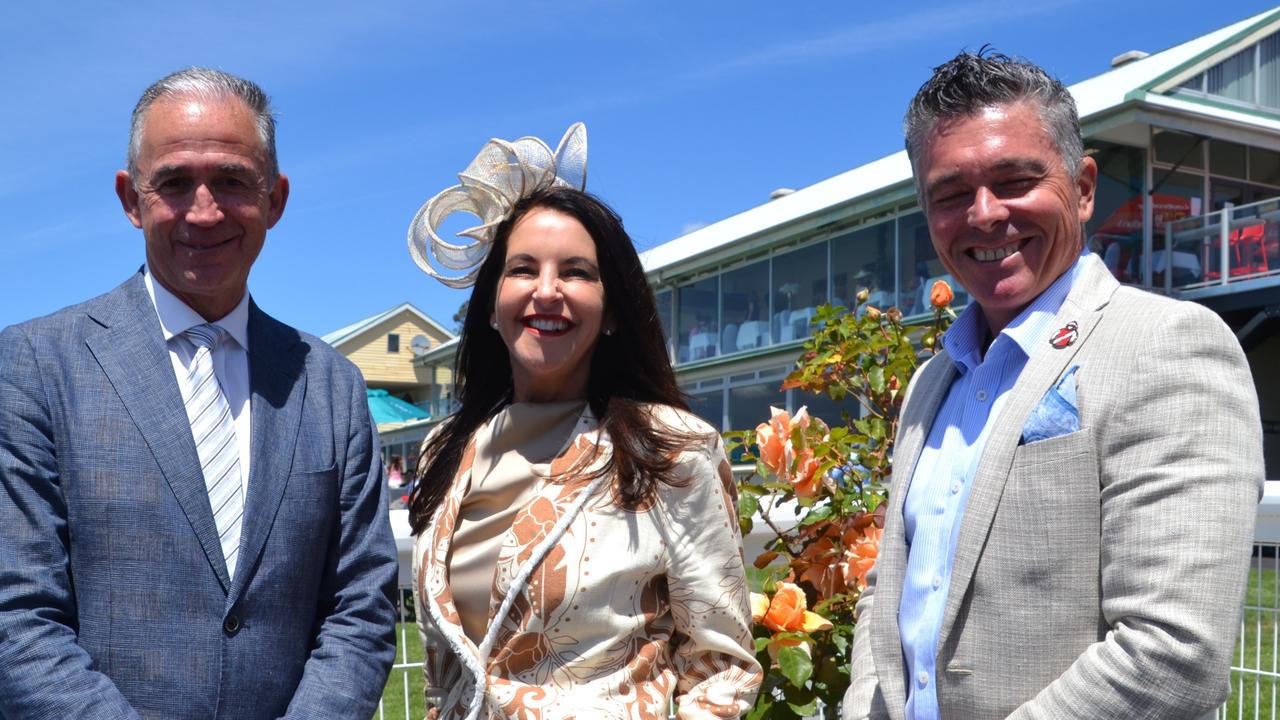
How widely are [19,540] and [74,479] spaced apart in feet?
0.50

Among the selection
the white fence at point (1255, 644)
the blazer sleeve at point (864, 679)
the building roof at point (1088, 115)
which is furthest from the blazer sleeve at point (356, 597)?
the building roof at point (1088, 115)

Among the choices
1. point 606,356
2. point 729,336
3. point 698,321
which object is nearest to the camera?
point 606,356

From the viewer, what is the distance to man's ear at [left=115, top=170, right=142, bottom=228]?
8.34ft

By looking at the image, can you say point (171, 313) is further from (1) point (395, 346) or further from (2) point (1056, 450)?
(1) point (395, 346)

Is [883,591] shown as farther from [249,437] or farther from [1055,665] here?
[249,437]

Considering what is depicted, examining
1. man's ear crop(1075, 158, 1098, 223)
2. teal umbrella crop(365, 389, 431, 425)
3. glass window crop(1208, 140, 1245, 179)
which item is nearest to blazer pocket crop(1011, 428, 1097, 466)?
man's ear crop(1075, 158, 1098, 223)

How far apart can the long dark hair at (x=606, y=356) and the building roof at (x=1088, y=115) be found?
874cm

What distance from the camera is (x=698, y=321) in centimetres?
2266

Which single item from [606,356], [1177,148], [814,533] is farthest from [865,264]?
[606,356]

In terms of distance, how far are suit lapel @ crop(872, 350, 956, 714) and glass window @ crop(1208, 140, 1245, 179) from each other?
15748mm

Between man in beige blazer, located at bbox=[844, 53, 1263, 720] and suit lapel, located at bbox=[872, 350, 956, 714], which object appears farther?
suit lapel, located at bbox=[872, 350, 956, 714]

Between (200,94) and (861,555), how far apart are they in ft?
6.86

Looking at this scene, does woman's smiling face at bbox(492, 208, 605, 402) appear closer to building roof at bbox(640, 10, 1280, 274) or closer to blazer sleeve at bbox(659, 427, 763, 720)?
blazer sleeve at bbox(659, 427, 763, 720)

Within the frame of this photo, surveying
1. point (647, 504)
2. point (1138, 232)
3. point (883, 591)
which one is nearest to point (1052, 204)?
point (883, 591)
